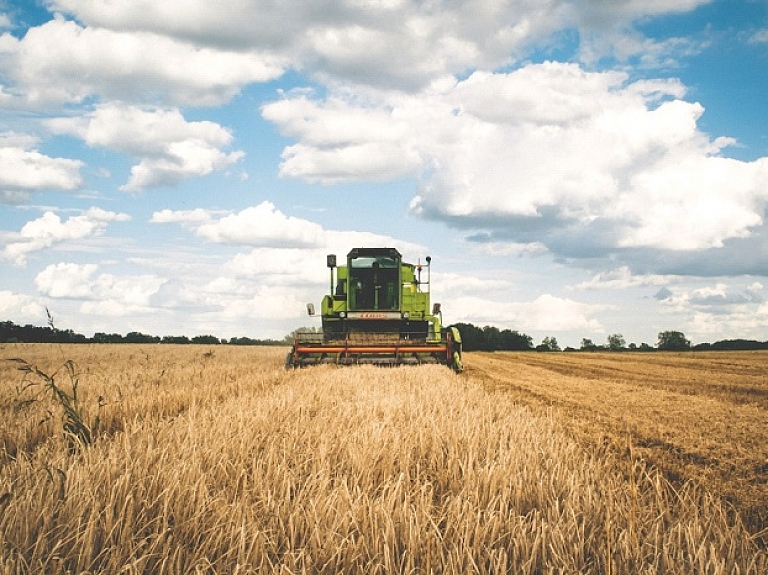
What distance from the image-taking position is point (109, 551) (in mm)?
2516

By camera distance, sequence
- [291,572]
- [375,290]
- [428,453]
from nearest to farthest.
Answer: [291,572]
[428,453]
[375,290]

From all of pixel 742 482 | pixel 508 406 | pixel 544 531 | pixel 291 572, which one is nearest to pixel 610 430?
pixel 508 406

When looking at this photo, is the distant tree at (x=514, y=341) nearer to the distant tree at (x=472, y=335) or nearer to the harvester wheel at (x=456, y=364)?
the distant tree at (x=472, y=335)

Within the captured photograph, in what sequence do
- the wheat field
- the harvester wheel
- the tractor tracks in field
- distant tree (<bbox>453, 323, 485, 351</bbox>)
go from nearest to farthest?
the wheat field, the tractor tracks in field, the harvester wheel, distant tree (<bbox>453, 323, 485, 351</bbox>)

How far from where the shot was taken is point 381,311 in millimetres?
18328

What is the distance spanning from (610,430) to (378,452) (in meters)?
4.48

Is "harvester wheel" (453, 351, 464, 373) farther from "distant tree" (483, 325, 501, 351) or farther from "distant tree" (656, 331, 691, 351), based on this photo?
"distant tree" (656, 331, 691, 351)

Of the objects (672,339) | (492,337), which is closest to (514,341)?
(492,337)

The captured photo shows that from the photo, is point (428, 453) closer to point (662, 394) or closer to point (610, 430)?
point (610, 430)

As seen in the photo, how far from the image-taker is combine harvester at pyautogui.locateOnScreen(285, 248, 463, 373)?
16.8 meters

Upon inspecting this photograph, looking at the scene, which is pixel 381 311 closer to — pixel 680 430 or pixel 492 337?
pixel 680 430

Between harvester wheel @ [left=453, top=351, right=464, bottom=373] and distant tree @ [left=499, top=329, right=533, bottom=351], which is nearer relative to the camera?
harvester wheel @ [left=453, top=351, right=464, bottom=373]

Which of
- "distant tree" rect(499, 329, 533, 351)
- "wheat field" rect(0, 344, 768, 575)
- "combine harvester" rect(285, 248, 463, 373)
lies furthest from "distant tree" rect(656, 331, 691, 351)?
"wheat field" rect(0, 344, 768, 575)

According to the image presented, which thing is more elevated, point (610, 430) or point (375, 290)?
point (375, 290)
